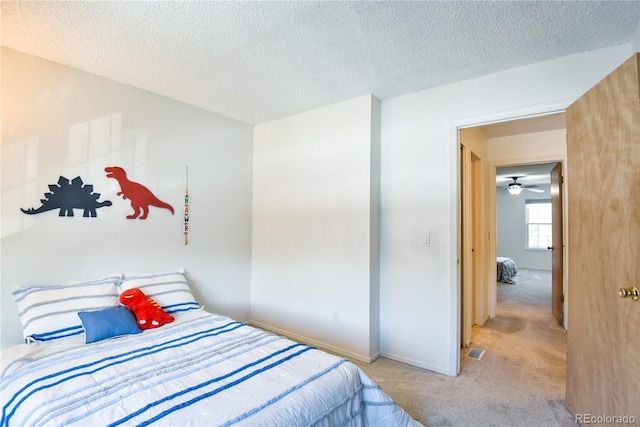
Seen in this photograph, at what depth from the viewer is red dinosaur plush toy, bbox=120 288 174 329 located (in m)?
2.24

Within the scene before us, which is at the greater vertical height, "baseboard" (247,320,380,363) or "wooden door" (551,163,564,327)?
"wooden door" (551,163,564,327)

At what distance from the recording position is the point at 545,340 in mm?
3395

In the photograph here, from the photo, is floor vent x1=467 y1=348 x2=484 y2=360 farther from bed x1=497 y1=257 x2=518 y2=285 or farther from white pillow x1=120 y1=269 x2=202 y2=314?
bed x1=497 y1=257 x2=518 y2=285

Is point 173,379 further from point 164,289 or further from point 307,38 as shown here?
point 307,38

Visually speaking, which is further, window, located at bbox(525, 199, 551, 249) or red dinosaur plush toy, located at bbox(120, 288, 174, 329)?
window, located at bbox(525, 199, 551, 249)

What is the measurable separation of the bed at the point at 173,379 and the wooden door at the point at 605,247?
111 cm

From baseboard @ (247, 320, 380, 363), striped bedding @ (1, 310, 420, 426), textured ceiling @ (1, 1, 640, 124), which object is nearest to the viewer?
striped bedding @ (1, 310, 420, 426)

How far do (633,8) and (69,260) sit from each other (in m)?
3.99

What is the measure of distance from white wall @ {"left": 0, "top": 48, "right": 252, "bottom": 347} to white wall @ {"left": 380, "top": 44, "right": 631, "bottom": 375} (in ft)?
5.70

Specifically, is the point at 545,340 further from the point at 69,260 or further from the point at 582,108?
the point at 69,260

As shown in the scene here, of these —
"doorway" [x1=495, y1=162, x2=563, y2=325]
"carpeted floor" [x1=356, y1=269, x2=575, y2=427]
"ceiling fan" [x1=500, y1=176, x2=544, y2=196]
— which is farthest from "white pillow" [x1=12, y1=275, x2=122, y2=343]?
"doorway" [x1=495, y1=162, x2=563, y2=325]

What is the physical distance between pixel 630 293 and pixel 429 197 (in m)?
1.42

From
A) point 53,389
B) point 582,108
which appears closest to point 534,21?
point 582,108

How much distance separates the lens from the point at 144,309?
228 centimetres
